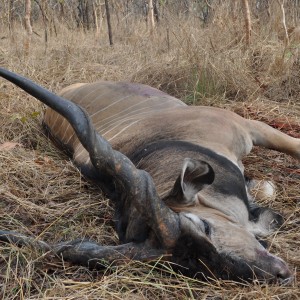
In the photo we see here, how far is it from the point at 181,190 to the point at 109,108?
1.99 metres

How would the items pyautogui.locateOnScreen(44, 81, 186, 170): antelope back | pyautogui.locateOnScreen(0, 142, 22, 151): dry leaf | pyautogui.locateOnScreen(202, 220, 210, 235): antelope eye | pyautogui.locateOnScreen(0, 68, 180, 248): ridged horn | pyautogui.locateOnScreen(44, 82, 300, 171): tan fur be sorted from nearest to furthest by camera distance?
1. pyautogui.locateOnScreen(0, 68, 180, 248): ridged horn
2. pyautogui.locateOnScreen(202, 220, 210, 235): antelope eye
3. pyautogui.locateOnScreen(44, 82, 300, 171): tan fur
4. pyautogui.locateOnScreen(44, 81, 186, 170): antelope back
5. pyautogui.locateOnScreen(0, 142, 22, 151): dry leaf

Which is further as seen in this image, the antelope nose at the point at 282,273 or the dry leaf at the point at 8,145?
the dry leaf at the point at 8,145

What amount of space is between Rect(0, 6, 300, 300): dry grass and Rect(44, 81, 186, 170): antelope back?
14 cm

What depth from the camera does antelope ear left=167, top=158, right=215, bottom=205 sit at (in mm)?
2229

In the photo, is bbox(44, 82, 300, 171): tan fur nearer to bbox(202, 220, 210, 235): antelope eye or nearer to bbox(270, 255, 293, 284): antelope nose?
bbox(202, 220, 210, 235): antelope eye

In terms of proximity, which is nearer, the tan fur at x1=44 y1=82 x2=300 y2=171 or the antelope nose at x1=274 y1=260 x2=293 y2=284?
the antelope nose at x1=274 y1=260 x2=293 y2=284

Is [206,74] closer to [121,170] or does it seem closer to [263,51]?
[263,51]

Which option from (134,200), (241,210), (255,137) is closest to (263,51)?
(255,137)

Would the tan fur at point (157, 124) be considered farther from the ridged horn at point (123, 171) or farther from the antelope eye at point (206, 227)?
the ridged horn at point (123, 171)

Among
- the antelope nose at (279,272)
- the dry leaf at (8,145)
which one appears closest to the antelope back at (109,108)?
the dry leaf at (8,145)

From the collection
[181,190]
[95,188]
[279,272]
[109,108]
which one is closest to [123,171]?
[181,190]

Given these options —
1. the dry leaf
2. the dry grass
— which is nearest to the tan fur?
the dry grass

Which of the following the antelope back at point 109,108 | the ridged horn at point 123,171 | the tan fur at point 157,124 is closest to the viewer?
the ridged horn at point 123,171

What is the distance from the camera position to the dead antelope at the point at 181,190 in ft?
6.75
